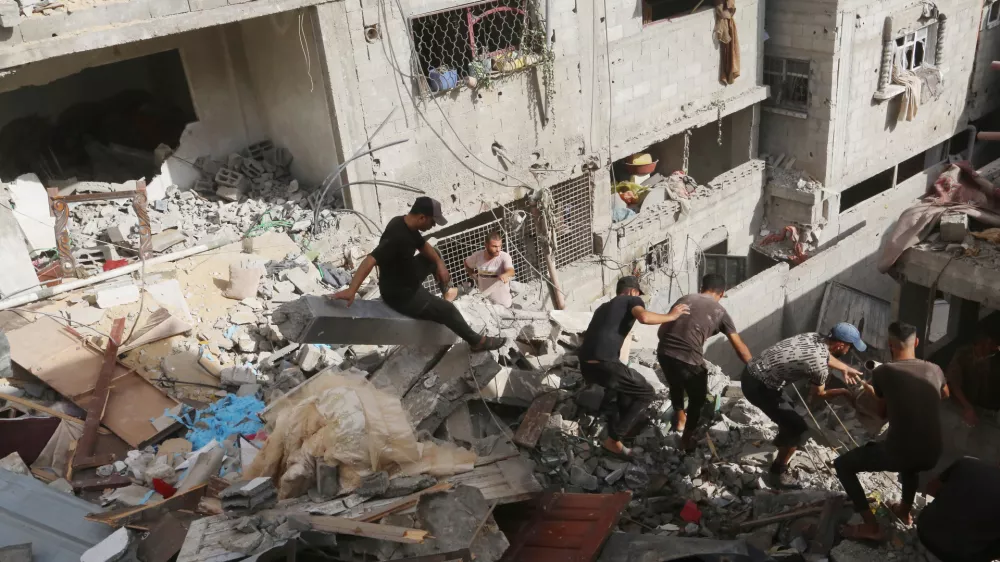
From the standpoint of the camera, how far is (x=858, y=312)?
12641mm

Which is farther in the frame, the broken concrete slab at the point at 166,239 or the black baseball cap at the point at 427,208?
the broken concrete slab at the point at 166,239

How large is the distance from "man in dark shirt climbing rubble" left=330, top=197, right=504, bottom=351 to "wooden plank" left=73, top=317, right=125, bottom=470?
2.36m

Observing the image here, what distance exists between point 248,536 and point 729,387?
5.34m

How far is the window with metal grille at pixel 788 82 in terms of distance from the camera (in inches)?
612

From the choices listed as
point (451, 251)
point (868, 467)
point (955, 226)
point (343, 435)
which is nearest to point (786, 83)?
point (451, 251)

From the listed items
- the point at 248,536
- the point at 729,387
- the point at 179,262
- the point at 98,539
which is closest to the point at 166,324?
the point at 179,262

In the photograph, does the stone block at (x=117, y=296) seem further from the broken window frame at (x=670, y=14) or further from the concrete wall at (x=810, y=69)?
the concrete wall at (x=810, y=69)

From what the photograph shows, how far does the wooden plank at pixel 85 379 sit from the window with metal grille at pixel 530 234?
18.2ft

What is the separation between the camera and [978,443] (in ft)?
28.5

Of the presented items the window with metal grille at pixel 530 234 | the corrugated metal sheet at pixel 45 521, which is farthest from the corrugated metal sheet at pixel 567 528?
the window with metal grille at pixel 530 234

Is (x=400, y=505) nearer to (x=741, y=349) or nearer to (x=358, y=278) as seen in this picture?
(x=358, y=278)

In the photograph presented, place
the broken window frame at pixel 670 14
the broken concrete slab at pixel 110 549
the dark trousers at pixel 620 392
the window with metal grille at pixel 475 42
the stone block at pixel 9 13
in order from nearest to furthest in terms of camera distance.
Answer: the broken concrete slab at pixel 110 549 < the dark trousers at pixel 620 392 < the stone block at pixel 9 13 < the window with metal grille at pixel 475 42 < the broken window frame at pixel 670 14

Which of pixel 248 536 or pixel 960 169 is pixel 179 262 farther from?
pixel 960 169

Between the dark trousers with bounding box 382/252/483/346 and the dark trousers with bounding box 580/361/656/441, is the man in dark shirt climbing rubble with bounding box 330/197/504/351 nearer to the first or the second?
the dark trousers with bounding box 382/252/483/346
